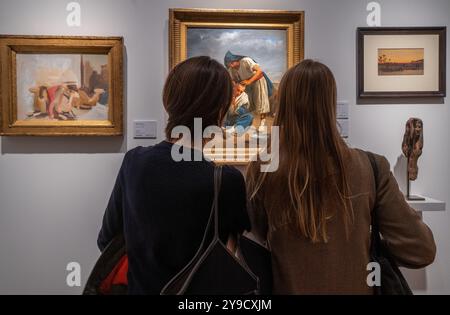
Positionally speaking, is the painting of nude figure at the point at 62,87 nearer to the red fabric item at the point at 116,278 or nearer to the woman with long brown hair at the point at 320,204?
the red fabric item at the point at 116,278

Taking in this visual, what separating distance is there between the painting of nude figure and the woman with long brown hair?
1277mm

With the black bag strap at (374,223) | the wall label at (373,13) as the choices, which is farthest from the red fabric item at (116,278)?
the wall label at (373,13)

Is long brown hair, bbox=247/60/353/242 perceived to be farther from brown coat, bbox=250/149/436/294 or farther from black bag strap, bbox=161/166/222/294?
black bag strap, bbox=161/166/222/294

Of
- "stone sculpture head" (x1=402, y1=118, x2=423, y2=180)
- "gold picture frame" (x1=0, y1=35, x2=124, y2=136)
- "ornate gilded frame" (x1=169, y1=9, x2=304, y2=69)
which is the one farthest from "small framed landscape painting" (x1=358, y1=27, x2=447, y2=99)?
"gold picture frame" (x1=0, y1=35, x2=124, y2=136)

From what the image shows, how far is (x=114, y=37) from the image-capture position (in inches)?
77.0

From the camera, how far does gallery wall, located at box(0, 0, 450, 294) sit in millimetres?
1981

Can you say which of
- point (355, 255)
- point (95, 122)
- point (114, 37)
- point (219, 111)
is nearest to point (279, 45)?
point (114, 37)

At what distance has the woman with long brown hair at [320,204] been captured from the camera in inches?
37.1

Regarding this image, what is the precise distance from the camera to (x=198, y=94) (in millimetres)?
938

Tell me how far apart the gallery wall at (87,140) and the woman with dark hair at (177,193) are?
109cm

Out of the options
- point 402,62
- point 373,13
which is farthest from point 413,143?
point 373,13

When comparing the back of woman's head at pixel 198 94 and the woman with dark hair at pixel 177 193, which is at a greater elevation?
the back of woman's head at pixel 198 94
